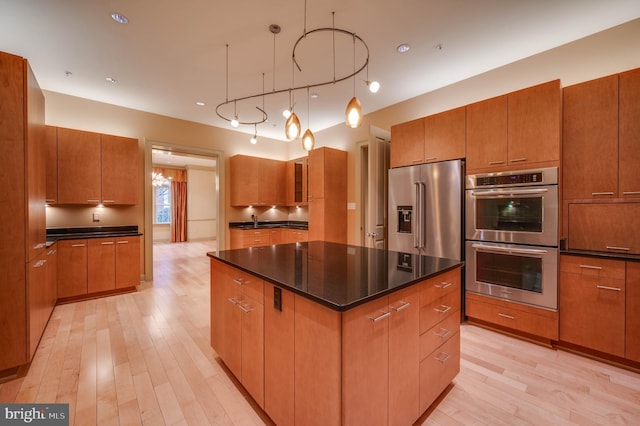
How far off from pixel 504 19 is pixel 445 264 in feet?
7.89

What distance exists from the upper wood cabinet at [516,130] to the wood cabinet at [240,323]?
8.79 ft

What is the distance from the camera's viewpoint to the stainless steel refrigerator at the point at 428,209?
2918 millimetres

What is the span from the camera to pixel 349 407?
1067mm

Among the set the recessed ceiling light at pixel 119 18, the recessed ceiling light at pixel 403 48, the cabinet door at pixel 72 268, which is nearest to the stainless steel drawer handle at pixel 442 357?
the recessed ceiling light at pixel 403 48

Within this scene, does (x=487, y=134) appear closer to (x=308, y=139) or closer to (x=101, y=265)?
(x=308, y=139)

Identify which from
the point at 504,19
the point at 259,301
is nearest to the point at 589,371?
the point at 259,301

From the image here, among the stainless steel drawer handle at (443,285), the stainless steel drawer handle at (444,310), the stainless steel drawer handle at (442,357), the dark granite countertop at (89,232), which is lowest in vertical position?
the stainless steel drawer handle at (442,357)

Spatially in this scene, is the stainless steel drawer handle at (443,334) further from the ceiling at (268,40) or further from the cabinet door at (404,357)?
the ceiling at (268,40)

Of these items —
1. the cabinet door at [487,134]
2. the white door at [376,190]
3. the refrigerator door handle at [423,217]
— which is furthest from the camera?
the white door at [376,190]

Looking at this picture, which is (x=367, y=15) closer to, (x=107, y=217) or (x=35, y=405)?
(x=35, y=405)

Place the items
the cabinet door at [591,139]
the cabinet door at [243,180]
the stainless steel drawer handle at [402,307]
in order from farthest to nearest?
the cabinet door at [243,180] → the cabinet door at [591,139] → the stainless steel drawer handle at [402,307]

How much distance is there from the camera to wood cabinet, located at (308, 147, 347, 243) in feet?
15.6

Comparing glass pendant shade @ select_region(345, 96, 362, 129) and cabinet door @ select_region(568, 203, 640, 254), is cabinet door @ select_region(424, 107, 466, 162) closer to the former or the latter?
cabinet door @ select_region(568, 203, 640, 254)

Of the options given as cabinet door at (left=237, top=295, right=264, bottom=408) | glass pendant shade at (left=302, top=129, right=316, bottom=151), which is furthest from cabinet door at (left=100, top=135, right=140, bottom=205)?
cabinet door at (left=237, top=295, right=264, bottom=408)
